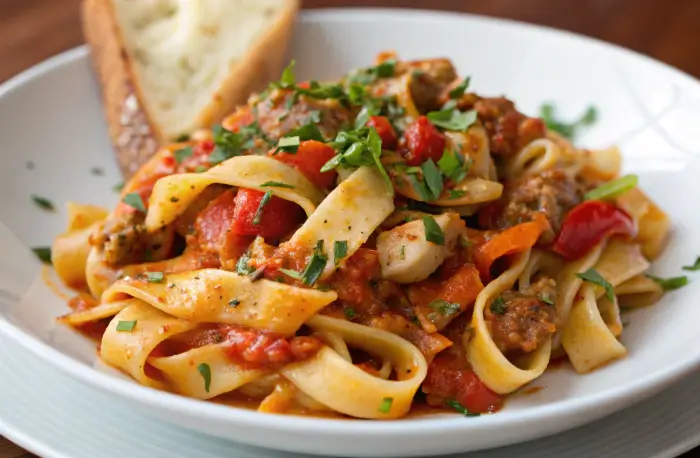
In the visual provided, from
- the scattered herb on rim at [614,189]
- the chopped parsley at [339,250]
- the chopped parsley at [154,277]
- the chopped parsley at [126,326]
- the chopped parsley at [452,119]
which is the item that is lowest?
the scattered herb on rim at [614,189]

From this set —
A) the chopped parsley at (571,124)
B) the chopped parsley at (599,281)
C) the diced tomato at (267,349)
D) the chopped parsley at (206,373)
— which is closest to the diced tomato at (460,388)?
the diced tomato at (267,349)

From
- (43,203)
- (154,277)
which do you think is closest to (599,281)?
(154,277)

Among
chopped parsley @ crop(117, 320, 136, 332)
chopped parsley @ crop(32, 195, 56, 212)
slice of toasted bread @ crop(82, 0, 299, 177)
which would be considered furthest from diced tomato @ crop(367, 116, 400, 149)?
chopped parsley @ crop(32, 195, 56, 212)

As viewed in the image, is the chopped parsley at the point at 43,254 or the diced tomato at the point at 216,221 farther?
the chopped parsley at the point at 43,254

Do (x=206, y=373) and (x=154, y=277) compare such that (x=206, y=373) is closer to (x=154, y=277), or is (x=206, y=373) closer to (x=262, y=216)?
(x=154, y=277)

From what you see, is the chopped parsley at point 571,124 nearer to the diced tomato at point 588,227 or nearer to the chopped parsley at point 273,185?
the diced tomato at point 588,227

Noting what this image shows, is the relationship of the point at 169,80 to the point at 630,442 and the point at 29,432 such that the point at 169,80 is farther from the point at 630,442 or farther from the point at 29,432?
the point at 630,442

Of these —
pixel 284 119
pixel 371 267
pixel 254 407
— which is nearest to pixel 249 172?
pixel 284 119
